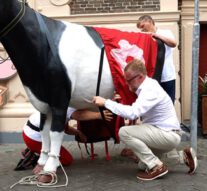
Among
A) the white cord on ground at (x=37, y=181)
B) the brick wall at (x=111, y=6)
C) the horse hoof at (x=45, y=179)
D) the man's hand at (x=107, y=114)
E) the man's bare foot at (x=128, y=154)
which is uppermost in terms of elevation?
the brick wall at (x=111, y=6)

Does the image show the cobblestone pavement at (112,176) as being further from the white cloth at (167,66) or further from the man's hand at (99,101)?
the white cloth at (167,66)

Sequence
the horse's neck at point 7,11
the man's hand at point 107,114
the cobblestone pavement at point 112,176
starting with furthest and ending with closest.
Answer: the man's hand at point 107,114, the cobblestone pavement at point 112,176, the horse's neck at point 7,11

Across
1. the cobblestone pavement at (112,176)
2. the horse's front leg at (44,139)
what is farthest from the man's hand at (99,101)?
the cobblestone pavement at (112,176)

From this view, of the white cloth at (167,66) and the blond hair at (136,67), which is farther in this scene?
the white cloth at (167,66)

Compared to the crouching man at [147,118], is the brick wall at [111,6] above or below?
above

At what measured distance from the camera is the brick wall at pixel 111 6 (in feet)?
27.1

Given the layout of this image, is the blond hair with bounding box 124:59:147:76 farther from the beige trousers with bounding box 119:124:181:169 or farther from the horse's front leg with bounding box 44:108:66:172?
the horse's front leg with bounding box 44:108:66:172

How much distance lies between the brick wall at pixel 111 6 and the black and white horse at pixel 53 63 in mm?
3226

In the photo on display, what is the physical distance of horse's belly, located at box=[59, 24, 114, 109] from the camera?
4.93 m

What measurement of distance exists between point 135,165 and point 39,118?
4.38 ft

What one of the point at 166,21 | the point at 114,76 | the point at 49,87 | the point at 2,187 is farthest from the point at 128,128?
the point at 166,21

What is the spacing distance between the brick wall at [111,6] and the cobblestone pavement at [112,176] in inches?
113

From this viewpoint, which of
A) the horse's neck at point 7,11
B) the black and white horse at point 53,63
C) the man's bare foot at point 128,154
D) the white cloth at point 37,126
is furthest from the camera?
the man's bare foot at point 128,154

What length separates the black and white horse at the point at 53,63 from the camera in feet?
15.5
